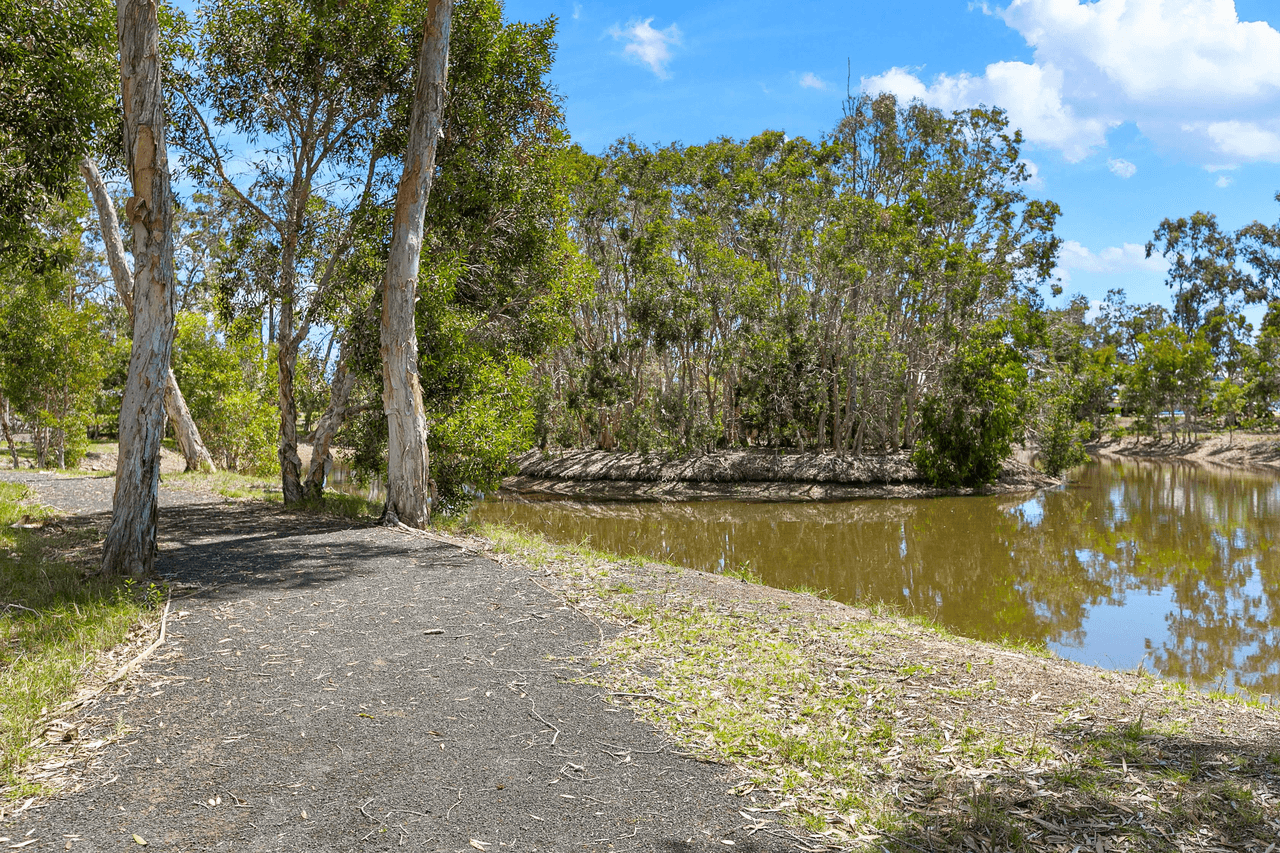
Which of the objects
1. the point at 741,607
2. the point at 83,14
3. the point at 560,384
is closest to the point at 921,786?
the point at 741,607

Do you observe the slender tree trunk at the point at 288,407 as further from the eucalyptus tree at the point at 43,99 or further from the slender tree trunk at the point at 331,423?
the eucalyptus tree at the point at 43,99

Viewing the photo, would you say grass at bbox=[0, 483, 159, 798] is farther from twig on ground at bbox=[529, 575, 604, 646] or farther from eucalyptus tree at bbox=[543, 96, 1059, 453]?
eucalyptus tree at bbox=[543, 96, 1059, 453]

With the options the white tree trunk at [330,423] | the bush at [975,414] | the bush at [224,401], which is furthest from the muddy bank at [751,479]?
the white tree trunk at [330,423]

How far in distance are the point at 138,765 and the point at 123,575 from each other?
3933 millimetres

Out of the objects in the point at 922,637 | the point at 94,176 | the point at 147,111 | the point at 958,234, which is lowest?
the point at 922,637

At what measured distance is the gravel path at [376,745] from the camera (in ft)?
11.3

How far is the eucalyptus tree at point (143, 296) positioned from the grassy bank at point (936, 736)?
424 cm

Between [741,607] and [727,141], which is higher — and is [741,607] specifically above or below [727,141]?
below

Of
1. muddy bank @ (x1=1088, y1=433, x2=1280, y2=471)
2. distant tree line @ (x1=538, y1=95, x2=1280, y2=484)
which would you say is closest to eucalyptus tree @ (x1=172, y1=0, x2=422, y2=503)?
distant tree line @ (x1=538, y1=95, x2=1280, y2=484)

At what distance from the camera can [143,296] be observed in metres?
7.41

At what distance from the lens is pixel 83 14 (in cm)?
947

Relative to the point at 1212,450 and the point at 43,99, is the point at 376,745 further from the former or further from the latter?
the point at 1212,450

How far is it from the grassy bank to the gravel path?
0.34 metres

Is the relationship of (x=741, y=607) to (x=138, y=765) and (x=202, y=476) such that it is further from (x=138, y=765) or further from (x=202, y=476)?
(x=202, y=476)
